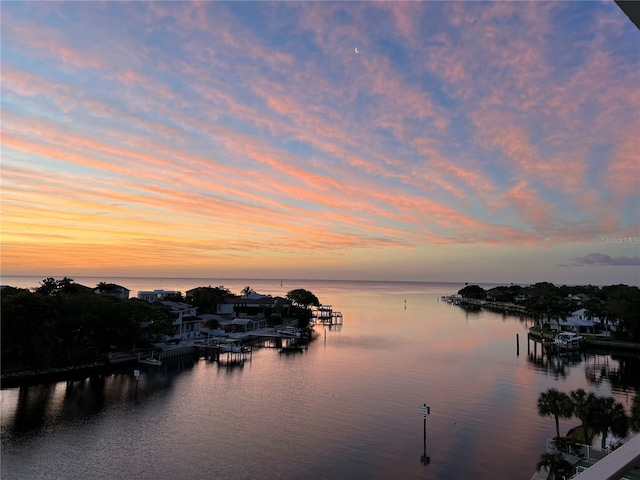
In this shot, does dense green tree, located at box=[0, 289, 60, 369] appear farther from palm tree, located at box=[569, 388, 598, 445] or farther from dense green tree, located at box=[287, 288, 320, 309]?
dense green tree, located at box=[287, 288, 320, 309]

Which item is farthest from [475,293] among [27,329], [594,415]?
[27,329]

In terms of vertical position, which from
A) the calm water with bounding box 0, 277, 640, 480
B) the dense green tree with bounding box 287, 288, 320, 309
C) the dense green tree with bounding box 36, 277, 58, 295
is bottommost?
the calm water with bounding box 0, 277, 640, 480

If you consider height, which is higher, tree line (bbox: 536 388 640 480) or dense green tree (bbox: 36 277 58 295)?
dense green tree (bbox: 36 277 58 295)

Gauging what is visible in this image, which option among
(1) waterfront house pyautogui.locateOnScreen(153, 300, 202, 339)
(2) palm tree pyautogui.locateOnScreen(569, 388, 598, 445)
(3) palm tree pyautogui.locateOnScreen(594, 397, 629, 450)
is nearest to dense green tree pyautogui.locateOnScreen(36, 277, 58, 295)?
(1) waterfront house pyautogui.locateOnScreen(153, 300, 202, 339)

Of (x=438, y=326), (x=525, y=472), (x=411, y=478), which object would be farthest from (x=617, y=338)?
(x=411, y=478)

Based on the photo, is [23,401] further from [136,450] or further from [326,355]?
[326,355]

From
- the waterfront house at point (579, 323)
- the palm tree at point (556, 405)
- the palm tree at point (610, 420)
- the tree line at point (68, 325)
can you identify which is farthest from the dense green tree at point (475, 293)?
the palm tree at point (610, 420)
